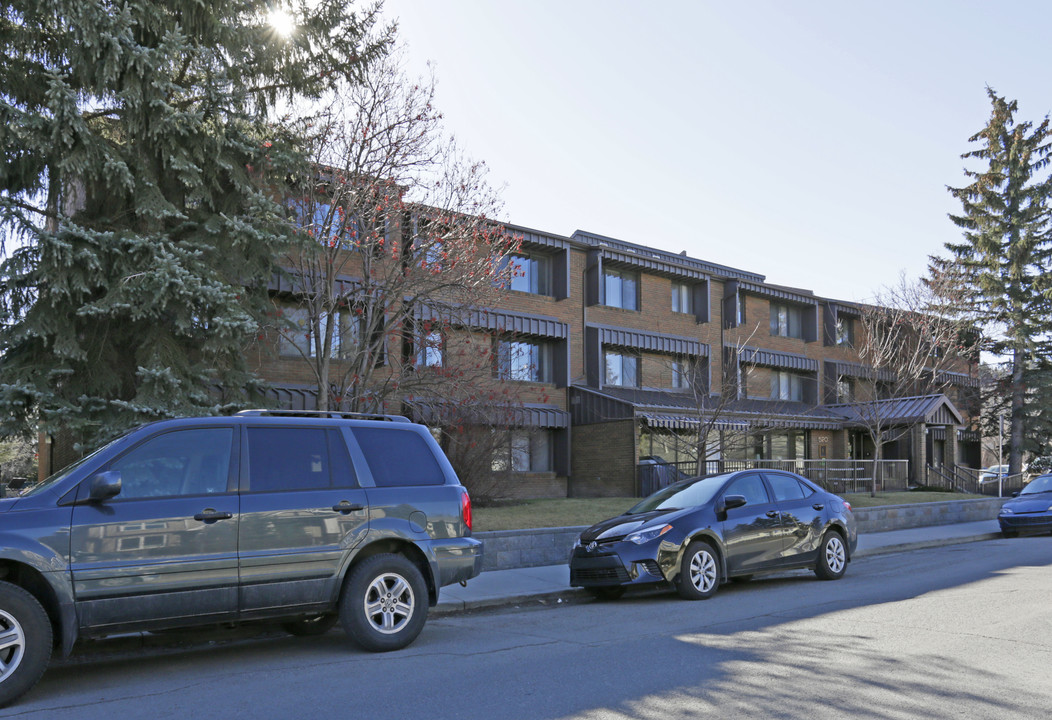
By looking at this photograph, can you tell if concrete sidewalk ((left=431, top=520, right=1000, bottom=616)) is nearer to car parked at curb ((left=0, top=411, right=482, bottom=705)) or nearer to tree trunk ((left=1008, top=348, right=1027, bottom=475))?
car parked at curb ((left=0, top=411, right=482, bottom=705))

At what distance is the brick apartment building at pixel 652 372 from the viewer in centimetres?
2511

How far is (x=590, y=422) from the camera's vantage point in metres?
26.9

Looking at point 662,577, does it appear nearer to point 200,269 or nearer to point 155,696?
point 155,696

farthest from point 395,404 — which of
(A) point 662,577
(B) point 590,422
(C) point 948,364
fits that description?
(C) point 948,364

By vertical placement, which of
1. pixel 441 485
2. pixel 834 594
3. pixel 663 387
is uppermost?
pixel 663 387

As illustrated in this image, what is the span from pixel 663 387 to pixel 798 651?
2352 cm

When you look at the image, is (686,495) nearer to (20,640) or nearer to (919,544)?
(20,640)

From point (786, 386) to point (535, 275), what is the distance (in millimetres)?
13649

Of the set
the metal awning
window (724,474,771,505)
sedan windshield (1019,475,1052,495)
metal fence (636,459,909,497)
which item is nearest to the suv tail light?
window (724,474,771,505)

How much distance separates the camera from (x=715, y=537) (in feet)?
34.5

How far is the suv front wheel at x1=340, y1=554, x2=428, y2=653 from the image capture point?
7.15m

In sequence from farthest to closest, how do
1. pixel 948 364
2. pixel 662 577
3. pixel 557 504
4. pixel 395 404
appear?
1. pixel 948 364
2. pixel 395 404
3. pixel 557 504
4. pixel 662 577

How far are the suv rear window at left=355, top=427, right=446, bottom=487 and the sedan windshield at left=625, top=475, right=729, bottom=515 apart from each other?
4145 millimetres

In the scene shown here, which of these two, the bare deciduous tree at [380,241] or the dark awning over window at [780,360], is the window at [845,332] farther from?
the bare deciduous tree at [380,241]
